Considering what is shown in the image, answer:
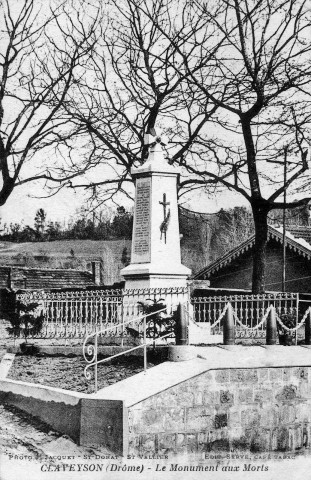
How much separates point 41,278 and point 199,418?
93.5 feet

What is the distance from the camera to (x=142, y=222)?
48.5ft

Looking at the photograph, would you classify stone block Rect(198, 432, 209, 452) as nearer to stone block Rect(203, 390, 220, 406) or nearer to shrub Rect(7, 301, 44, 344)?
stone block Rect(203, 390, 220, 406)

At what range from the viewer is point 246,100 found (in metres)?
20.5

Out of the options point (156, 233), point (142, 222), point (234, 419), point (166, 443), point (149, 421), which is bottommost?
point (166, 443)

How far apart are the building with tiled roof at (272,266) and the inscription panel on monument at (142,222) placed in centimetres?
1531

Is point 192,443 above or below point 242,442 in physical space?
above

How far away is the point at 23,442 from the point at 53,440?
370 millimetres

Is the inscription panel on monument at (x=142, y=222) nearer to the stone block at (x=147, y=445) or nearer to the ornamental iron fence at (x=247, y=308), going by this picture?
the ornamental iron fence at (x=247, y=308)

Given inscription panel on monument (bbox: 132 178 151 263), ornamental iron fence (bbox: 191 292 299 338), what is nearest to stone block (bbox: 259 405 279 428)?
ornamental iron fence (bbox: 191 292 299 338)

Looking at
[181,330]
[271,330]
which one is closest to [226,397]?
[181,330]

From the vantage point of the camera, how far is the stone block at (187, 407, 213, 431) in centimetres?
904

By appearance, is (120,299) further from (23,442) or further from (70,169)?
(70,169)

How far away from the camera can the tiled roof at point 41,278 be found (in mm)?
34219

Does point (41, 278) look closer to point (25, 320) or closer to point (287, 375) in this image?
point (25, 320)
